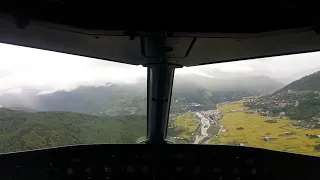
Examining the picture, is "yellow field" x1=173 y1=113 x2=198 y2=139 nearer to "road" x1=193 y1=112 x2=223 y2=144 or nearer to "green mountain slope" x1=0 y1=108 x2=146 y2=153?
"road" x1=193 y1=112 x2=223 y2=144

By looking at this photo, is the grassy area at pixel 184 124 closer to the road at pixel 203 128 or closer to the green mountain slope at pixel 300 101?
the road at pixel 203 128

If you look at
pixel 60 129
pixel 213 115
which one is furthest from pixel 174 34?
pixel 60 129

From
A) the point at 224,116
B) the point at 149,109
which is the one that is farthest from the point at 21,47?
the point at 224,116

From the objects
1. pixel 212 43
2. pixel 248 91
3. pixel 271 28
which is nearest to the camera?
pixel 271 28

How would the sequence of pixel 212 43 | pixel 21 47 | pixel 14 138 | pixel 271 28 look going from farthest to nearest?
pixel 14 138
pixel 21 47
pixel 212 43
pixel 271 28

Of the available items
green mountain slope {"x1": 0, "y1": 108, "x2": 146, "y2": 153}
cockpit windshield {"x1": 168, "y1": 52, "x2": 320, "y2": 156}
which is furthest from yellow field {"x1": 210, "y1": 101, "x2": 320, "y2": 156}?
green mountain slope {"x1": 0, "y1": 108, "x2": 146, "y2": 153}

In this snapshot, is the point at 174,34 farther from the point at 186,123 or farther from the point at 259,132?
the point at 259,132

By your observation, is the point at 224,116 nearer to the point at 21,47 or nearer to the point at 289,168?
the point at 289,168
